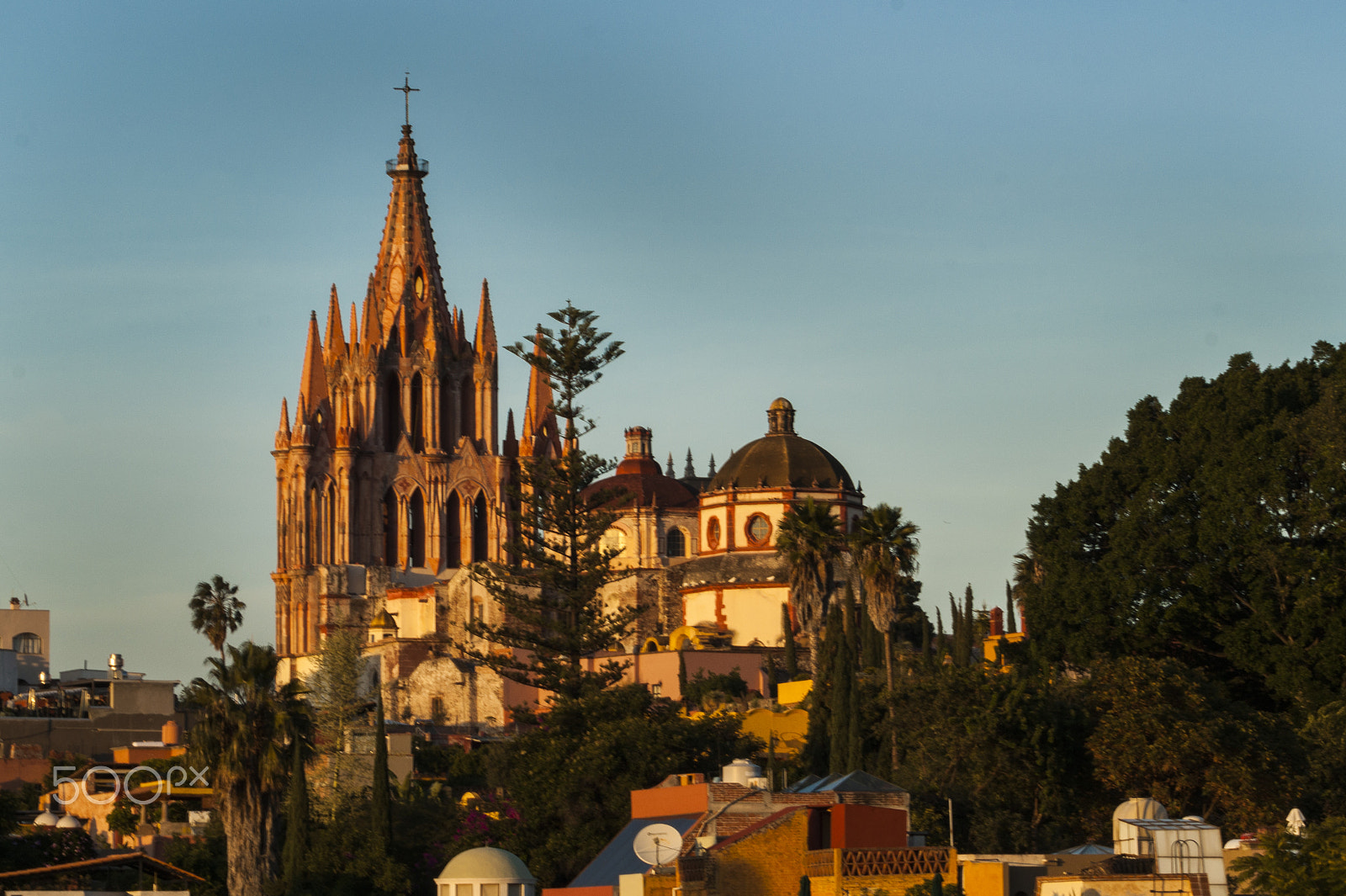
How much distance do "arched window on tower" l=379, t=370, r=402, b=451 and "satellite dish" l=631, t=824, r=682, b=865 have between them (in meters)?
72.1

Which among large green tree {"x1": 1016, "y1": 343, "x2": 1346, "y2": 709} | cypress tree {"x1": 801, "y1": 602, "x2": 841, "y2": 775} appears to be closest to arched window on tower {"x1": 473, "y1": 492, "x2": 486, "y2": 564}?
cypress tree {"x1": 801, "y1": 602, "x2": 841, "y2": 775}

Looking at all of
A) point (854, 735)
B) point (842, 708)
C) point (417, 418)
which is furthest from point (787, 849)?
point (417, 418)

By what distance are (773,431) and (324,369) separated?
28.8 metres

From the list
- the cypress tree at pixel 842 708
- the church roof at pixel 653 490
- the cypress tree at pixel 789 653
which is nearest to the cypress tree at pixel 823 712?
the cypress tree at pixel 842 708

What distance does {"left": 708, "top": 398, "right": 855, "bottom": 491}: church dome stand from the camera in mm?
76562

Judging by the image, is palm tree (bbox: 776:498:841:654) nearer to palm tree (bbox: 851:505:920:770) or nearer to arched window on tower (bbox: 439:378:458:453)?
palm tree (bbox: 851:505:920:770)

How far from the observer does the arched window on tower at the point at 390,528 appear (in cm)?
9950

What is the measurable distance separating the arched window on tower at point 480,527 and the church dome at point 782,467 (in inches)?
928

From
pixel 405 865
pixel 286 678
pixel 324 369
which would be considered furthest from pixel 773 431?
pixel 405 865

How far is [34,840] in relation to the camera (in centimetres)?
4269

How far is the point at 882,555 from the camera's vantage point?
55.3 m

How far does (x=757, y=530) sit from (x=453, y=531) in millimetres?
26637

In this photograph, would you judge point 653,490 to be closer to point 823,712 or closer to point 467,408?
point 467,408

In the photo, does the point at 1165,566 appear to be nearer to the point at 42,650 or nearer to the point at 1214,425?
the point at 1214,425
